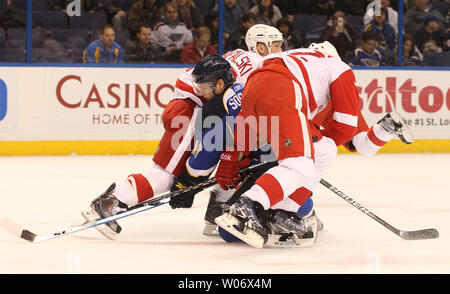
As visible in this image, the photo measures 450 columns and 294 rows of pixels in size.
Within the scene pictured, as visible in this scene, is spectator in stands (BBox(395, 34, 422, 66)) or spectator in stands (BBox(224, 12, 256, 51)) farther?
spectator in stands (BBox(395, 34, 422, 66))

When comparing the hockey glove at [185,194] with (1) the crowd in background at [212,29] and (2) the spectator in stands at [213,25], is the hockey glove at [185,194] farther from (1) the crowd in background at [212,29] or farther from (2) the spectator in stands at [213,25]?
(2) the spectator in stands at [213,25]

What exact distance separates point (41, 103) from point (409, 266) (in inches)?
189

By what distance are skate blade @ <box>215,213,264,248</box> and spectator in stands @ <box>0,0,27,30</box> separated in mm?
4565

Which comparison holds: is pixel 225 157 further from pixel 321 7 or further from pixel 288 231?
pixel 321 7

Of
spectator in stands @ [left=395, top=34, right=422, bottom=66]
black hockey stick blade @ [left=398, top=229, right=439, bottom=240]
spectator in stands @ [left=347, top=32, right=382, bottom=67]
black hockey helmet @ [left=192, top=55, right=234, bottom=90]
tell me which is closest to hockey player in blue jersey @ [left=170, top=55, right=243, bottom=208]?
black hockey helmet @ [left=192, top=55, right=234, bottom=90]

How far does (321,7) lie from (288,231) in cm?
485

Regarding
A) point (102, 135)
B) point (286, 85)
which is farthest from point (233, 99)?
point (102, 135)

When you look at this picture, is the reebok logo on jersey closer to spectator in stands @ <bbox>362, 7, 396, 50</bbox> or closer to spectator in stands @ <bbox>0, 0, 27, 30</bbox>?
spectator in stands @ <bbox>0, 0, 27, 30</bbox>

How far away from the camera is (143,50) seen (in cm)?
780

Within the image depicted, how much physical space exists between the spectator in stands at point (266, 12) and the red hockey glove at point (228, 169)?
14.3 ft

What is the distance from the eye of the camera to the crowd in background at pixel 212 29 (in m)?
7.61

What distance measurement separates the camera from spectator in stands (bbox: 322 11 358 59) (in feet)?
26.7

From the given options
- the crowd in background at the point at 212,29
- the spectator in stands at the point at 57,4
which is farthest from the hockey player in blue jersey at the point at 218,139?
the spectator in stands at the point at 57,4

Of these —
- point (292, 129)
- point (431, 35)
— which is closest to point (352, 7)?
point (431, 35)
